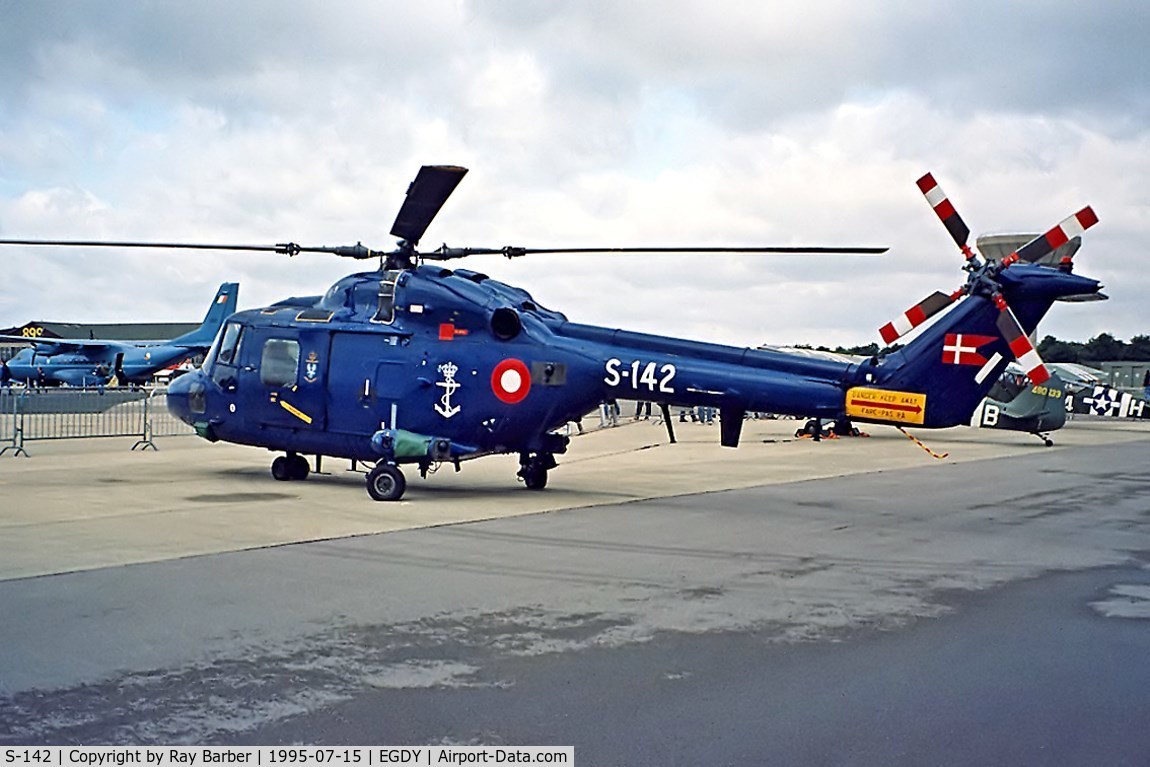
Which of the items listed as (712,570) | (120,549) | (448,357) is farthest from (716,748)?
(448,357)

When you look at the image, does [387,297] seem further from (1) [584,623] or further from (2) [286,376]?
(1) [584,623]

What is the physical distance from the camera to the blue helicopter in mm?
12406

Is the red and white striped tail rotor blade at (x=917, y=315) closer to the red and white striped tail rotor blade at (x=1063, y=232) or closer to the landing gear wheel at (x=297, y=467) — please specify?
the red and white striped tail rotor blade at (x=1063, y=232)

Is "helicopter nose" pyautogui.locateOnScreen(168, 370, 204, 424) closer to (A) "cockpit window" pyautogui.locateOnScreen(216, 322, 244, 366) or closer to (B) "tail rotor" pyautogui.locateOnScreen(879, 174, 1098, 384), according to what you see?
(A) "cockpit window" pyautogui.locateOnScreen(216, 322, 244, 366)

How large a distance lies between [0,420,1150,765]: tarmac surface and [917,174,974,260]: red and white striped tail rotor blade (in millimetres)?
3285

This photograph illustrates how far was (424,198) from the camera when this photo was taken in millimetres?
12531

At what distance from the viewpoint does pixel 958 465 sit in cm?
2206

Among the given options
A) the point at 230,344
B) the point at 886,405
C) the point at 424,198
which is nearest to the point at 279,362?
the point at 230,344

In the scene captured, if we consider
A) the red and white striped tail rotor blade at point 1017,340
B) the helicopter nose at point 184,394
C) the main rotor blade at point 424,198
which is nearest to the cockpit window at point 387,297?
the main rotor blade at point 424,198

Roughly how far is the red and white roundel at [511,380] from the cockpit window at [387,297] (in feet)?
5.49

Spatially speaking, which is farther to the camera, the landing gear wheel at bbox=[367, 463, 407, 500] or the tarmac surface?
the landing gear wheel at bbox=[367, 463, 407, 500]

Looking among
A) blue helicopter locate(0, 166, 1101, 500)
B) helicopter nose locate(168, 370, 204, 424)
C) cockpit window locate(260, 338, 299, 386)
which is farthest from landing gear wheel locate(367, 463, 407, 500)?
helicopter nose locate(168, 370, 204, 424)

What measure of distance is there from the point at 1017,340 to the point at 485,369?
6535 millimetres

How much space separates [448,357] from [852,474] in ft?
28.2
